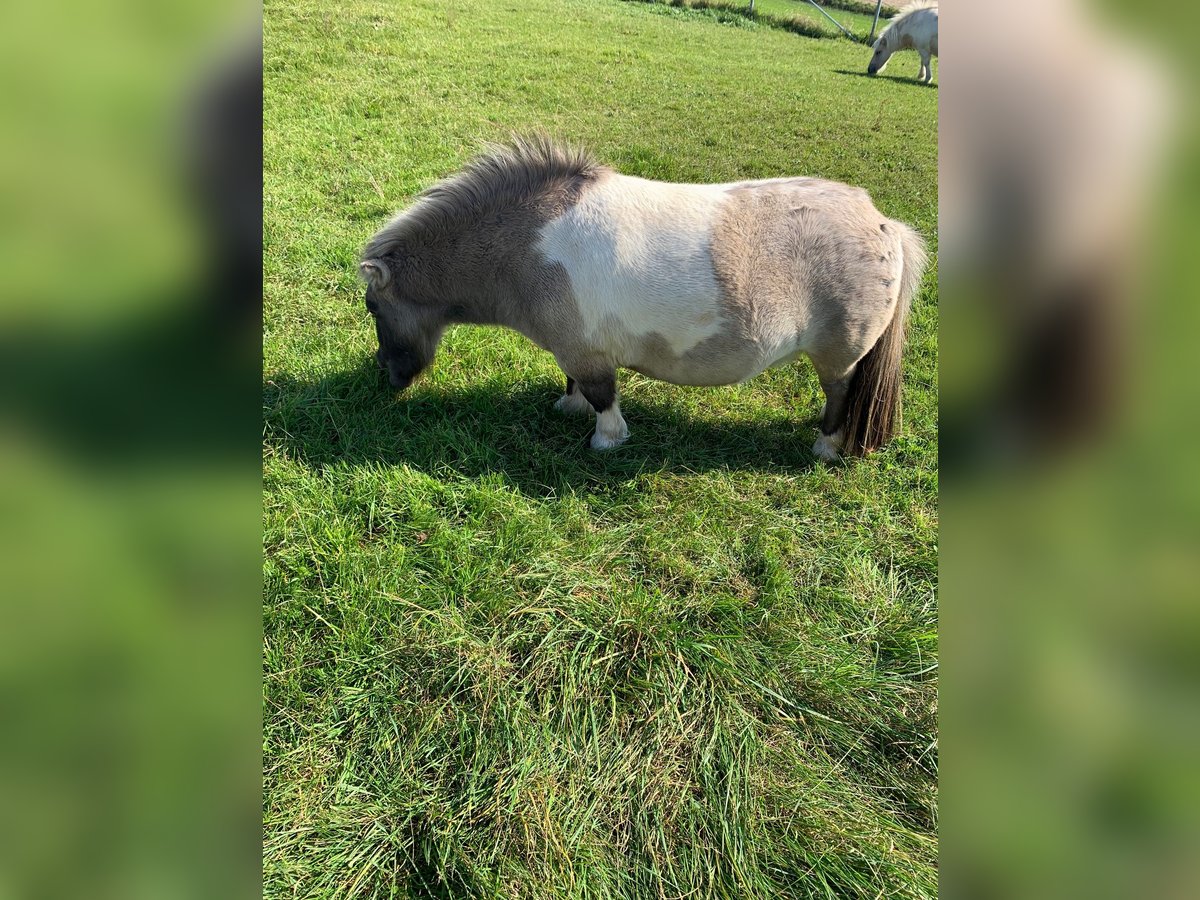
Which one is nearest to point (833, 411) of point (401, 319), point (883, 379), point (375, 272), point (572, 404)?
point (883, 379)

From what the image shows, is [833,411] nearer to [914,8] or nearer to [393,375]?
[393,375]

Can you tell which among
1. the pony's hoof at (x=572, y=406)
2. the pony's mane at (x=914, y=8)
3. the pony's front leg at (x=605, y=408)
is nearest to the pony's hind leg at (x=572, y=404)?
the pony's hoof at (x=572, y=406)

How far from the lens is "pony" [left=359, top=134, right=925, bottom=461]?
122 inches

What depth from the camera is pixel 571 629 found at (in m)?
2.75

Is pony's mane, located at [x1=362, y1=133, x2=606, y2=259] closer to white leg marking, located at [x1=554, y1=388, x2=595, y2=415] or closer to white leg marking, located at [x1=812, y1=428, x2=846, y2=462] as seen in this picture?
white leg marking, located at [x1=554, y1=388, x2=595, y2=415]

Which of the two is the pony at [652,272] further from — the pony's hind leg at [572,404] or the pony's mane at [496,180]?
the pony's hind leg at [572,404]

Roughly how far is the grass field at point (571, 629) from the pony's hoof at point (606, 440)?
2.7 inches
